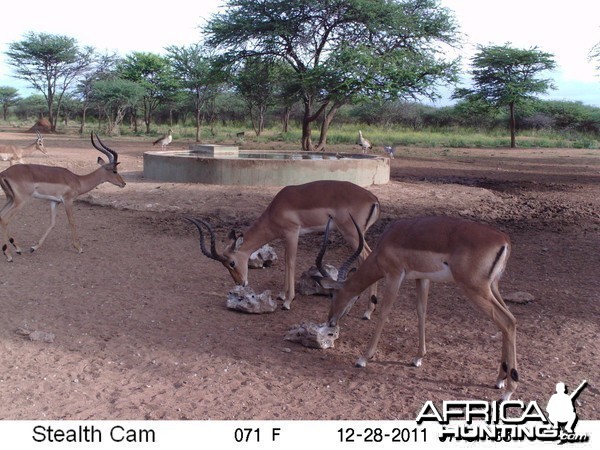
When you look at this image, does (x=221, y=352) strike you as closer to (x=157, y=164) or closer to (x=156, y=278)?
(x=156, y=278)

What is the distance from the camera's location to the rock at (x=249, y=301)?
6.18 meters

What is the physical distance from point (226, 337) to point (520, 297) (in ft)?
10.1

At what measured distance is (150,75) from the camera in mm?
47906

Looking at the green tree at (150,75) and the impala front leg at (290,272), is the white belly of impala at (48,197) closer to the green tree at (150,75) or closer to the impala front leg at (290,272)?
the impala front leg at (290,272)

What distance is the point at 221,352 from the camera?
512 cm

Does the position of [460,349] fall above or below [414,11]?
below

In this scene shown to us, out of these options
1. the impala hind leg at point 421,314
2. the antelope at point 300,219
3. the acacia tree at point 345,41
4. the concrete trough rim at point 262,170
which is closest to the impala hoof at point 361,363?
the impala hind leg at point 421,314

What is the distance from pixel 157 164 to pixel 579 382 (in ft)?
39.4

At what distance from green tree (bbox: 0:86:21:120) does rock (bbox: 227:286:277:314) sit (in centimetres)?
6862

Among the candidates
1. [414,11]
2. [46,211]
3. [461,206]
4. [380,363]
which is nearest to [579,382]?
[380,363]

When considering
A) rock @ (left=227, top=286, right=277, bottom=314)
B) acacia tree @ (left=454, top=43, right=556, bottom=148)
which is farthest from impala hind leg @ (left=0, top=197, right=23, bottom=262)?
acacia tree @ (left=454, top=43, right=556, bottom=148)

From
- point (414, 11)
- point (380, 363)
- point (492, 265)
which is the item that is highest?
point (414, 11)

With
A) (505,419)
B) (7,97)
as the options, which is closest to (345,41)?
(505,419)

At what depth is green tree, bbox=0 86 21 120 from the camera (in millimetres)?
66912
